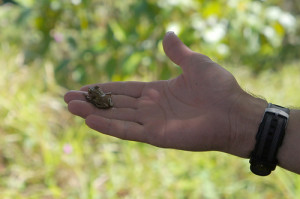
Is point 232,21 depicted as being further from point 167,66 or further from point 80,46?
point 80,46

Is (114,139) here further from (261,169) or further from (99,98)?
(261,169)

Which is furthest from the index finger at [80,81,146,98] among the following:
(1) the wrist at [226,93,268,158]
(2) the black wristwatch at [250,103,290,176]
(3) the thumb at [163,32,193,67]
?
(2) the black wristwatch at [250,103,290,176]

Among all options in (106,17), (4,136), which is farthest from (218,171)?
(106,17)

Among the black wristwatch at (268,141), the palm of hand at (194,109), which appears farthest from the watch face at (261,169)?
the palm of hand at (194,109)

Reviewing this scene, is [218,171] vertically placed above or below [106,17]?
below

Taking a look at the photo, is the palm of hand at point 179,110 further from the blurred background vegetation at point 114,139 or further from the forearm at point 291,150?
the blurred background vegetation at point 114,139

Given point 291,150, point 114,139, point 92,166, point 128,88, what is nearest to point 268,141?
point 291,150
